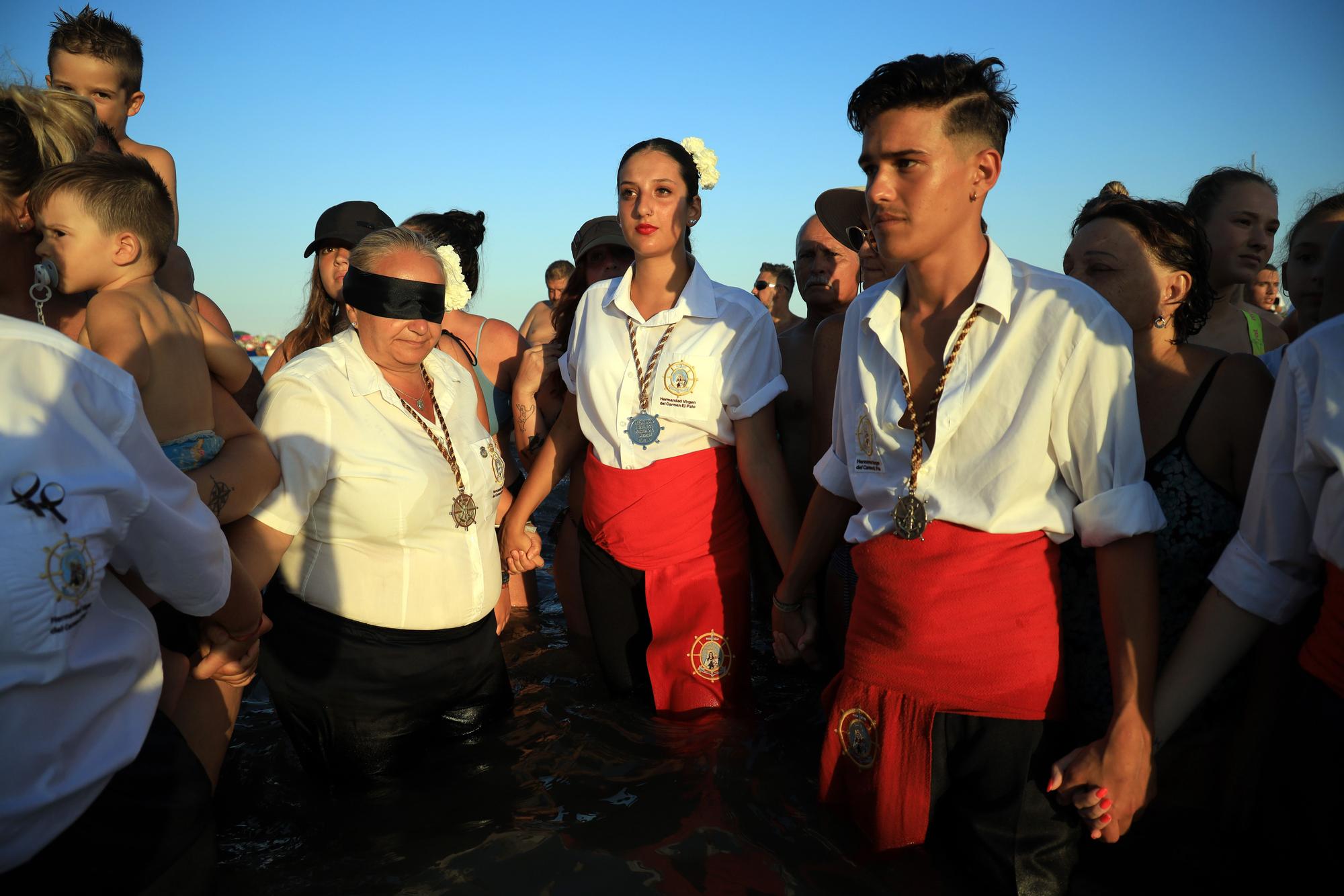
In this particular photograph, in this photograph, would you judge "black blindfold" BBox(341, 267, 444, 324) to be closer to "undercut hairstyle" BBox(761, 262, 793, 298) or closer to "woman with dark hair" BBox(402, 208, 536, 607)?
"woman with dark hair" BBox(402, 208, 536, 607)

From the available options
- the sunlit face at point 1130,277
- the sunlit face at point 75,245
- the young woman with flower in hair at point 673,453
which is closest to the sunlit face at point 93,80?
the sunlit face at point 75,245

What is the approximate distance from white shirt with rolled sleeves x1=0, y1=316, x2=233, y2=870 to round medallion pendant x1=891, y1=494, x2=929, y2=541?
1842 millimetres

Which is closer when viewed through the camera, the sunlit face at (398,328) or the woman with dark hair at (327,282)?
the sunlit face at (398,328)

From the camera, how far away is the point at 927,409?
265 cm

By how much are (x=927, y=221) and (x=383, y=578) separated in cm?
225

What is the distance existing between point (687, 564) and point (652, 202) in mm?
1633

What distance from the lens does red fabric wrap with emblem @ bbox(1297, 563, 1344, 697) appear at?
1.99 metres

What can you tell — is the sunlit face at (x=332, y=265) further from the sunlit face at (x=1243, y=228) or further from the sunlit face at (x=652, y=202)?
the sunlit face at (x=1243, y=228)

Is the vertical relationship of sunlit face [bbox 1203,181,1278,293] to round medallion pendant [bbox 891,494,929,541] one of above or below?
above

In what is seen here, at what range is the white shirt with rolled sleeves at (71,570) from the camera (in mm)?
1503

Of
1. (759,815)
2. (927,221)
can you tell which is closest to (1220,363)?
(927,221)

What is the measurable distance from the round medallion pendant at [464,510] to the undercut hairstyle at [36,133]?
1625 millimetres

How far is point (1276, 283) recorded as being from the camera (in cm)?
846

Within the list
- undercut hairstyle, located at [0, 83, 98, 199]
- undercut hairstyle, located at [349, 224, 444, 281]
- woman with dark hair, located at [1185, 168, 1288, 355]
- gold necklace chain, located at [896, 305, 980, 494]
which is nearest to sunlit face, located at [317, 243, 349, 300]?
undercut hairstyle, located at [349, 224, 444, 281]
